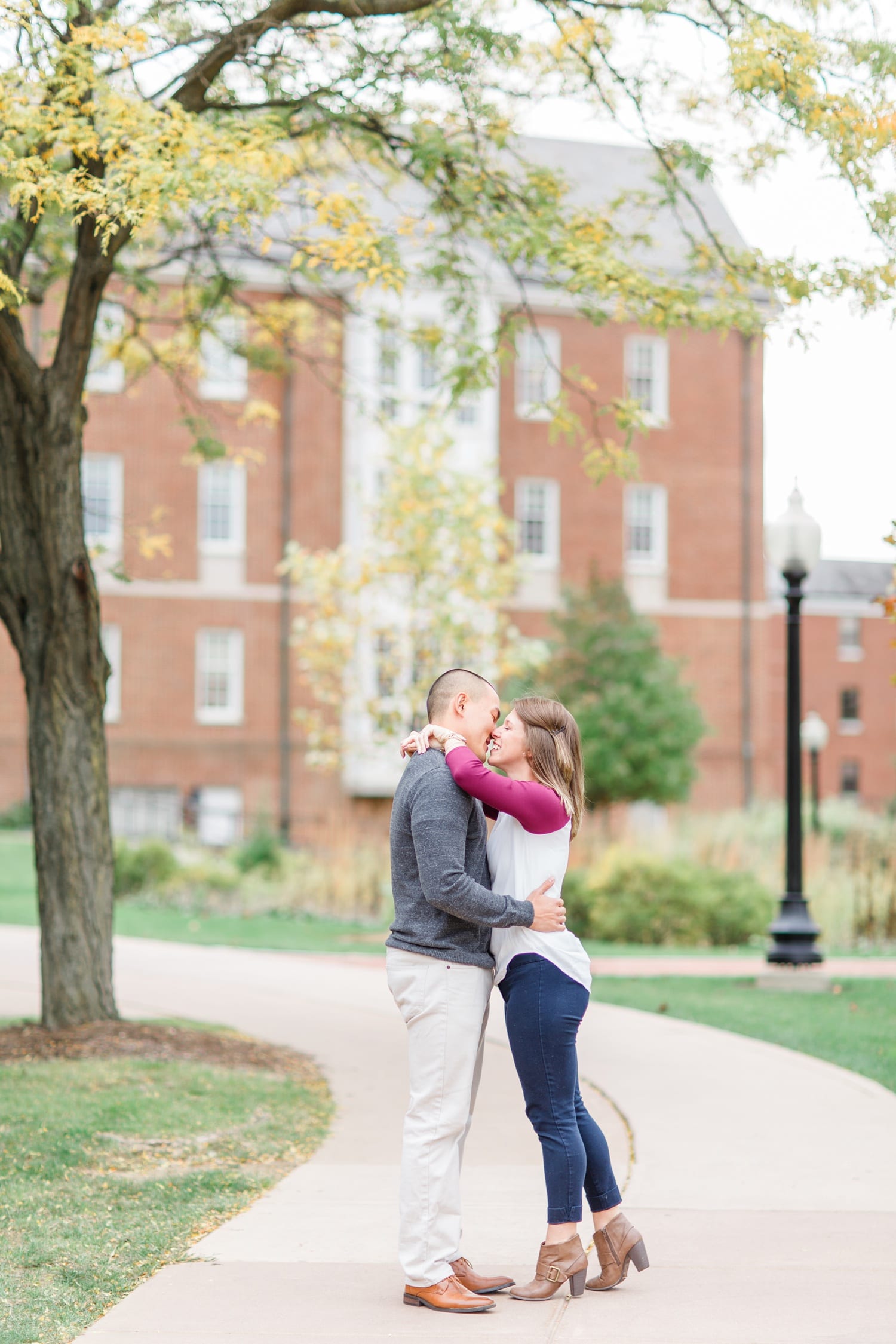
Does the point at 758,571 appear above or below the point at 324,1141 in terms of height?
above

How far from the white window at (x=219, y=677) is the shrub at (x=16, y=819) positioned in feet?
13.4

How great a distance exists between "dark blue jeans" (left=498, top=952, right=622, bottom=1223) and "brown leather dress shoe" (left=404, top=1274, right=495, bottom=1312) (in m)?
0.30

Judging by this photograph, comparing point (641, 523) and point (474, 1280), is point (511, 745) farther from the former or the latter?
point (641, 523)

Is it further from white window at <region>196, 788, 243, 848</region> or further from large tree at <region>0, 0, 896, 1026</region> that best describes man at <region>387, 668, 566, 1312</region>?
white window at <region>196, 788, 243, 848</region>

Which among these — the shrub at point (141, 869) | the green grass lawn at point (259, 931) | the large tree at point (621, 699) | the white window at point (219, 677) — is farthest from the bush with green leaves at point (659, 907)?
the white window at point (219, 677)

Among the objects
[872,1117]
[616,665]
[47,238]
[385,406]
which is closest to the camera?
[872,1117]

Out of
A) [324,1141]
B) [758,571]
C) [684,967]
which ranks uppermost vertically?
[758,571]

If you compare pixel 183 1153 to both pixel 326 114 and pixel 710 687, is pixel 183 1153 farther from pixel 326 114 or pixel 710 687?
pixel 710 687

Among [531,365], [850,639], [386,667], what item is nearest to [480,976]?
[386,667]

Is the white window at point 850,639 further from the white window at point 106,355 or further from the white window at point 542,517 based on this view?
the white window at point 106,355

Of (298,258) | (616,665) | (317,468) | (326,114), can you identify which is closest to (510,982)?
(298,258)

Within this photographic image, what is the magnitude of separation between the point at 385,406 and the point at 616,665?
47.4ft

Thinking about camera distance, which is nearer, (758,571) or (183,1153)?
(183,1153)

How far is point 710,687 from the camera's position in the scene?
109 ft
